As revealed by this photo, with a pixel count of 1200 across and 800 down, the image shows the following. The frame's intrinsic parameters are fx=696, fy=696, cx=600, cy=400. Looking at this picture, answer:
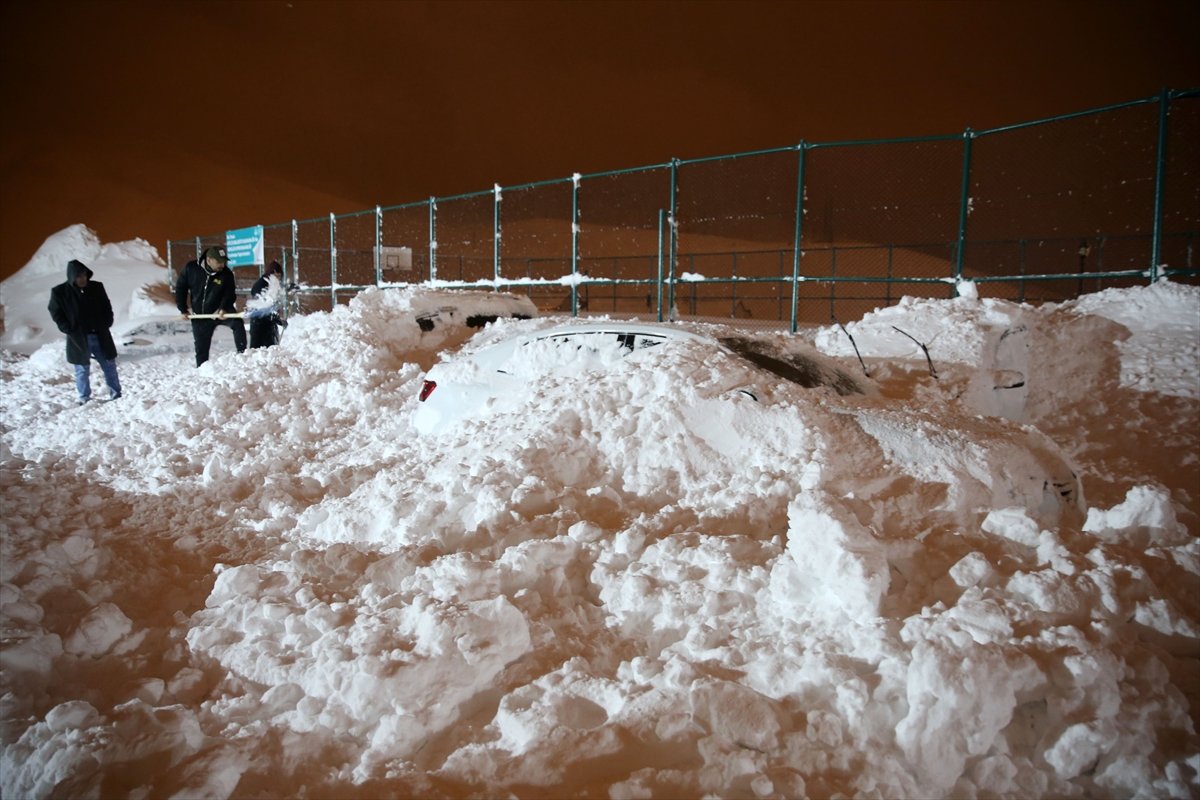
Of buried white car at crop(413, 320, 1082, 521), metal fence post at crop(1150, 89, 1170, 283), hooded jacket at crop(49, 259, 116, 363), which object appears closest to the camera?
buried white car at crop(413, 320, 1082, 521)

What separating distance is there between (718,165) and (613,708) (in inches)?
458

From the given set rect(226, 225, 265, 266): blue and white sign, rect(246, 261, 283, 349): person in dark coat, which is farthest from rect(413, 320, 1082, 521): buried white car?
rect(226, 225, 265, 266): blue and white sign

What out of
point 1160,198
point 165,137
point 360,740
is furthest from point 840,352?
point 165,137

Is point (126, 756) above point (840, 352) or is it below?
below

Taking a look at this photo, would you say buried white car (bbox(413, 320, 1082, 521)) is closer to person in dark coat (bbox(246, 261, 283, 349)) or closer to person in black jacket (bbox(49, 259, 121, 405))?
person in black jacket (bbox(49, 259, 121, 405))

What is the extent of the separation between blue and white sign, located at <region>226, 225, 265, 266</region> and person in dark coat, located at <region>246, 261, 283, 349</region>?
685 cm

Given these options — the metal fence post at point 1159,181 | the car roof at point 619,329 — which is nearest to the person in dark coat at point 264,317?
the car roof at point 619,329

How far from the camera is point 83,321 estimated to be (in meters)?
8.93

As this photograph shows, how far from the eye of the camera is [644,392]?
14.5ft

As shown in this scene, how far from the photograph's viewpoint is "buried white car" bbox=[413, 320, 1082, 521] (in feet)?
11.7

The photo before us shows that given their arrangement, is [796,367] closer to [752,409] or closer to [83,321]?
[752,409]

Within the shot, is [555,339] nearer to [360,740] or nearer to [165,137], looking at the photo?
[360,740]

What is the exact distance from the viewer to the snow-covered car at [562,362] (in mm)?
4977

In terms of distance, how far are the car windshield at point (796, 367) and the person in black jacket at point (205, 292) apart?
28.1ft
